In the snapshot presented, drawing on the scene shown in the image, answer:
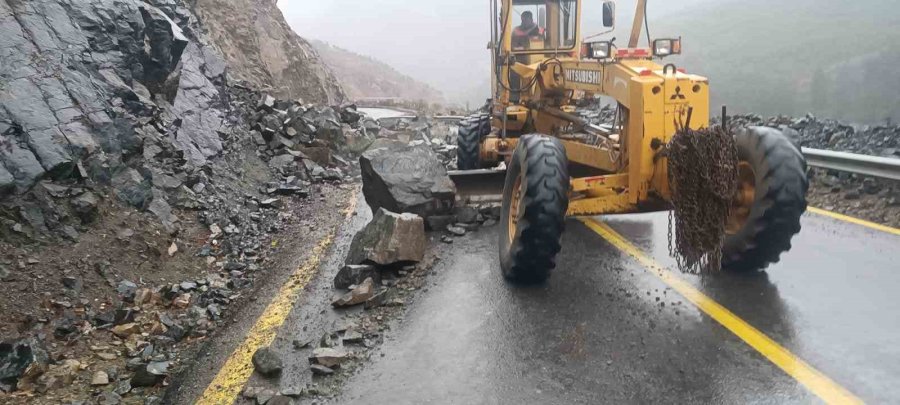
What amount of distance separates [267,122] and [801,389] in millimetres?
9589

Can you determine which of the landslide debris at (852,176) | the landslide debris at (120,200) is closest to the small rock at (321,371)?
the landslide debris at (120,200)

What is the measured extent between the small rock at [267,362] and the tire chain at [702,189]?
296 centimetres

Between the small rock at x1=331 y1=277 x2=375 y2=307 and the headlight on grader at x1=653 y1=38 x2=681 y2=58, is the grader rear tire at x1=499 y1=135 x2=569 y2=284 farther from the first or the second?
the headlight on grader at x1=653 y1=38 x2=681 y2=58

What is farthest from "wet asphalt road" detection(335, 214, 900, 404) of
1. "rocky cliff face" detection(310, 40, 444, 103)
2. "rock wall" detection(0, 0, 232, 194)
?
"rocky cliff face" detection(310, 40, 444, 103)

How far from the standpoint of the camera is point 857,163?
716 cm

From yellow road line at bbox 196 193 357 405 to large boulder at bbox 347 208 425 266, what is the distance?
552 mm

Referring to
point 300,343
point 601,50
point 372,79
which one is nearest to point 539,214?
point 601,50

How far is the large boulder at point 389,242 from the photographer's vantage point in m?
5.71

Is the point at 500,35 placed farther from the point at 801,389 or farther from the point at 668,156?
the point at 801,389

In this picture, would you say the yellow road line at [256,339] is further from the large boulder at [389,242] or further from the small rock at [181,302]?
the small rock at [181,302]

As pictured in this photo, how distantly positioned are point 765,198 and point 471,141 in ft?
18.1

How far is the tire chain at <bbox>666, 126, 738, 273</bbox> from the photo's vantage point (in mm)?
4457

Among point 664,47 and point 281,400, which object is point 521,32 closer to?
point 664,47

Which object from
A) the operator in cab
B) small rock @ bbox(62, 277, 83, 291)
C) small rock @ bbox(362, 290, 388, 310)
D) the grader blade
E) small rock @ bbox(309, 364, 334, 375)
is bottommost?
small rock @ bbox(309, 364, 334, 375)
